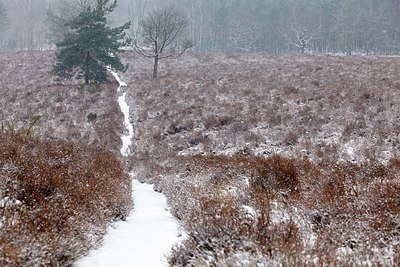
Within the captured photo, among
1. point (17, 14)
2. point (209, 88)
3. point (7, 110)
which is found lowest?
point (7, 110)

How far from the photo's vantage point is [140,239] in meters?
5.25

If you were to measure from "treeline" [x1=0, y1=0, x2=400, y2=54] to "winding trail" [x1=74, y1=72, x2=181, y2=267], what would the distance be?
56.5m

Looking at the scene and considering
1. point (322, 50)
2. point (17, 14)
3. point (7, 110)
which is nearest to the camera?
point (7, 110)

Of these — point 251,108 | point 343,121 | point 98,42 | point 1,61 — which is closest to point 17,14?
point 1,61

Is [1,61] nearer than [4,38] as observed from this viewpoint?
Yes

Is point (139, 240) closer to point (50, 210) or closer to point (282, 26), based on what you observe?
point (50, 210)

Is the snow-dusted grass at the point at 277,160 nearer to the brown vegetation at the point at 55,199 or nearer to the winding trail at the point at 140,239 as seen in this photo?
the winding trail at the point at 140,239

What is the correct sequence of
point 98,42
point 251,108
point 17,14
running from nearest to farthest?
point 251,108, point 98,42, point 17,14

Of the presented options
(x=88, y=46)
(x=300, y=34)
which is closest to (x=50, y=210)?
(x=88, y=46)

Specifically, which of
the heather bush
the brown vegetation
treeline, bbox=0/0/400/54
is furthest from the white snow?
treeline, bbox=0/0/400/54

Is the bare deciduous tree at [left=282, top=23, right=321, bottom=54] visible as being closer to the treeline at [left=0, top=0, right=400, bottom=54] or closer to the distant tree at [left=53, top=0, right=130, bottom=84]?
the treeline at [left=0, top=0, right=400, bottom=54]

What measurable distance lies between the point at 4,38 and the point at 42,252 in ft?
271

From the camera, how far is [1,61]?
33906mm

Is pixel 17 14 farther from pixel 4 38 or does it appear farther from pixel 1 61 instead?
pixel 1 61
